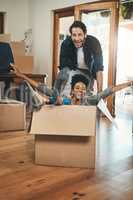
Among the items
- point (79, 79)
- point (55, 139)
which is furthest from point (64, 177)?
point (79, 79)

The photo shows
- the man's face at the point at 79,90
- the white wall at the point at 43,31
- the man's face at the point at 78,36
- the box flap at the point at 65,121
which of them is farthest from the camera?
the white wall at the point at 43,31

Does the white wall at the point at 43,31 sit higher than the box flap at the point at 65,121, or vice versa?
the white wall at the point at 43,31

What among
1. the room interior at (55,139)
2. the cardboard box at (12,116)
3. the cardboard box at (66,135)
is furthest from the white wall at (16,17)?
the cardboard box at (66,135)

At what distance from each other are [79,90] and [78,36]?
609 millimetres

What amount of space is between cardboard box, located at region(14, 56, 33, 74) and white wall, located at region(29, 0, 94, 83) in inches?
33.5

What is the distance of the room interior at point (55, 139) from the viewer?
207cm

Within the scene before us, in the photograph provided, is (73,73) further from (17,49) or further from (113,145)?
(17,49)

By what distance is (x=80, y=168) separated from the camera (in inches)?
97.3

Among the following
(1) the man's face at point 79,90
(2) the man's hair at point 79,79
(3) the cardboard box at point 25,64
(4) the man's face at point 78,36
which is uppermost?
(4) the man's face at point 78,36

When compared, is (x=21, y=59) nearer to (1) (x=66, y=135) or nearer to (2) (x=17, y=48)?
(2) (x=17, y=48)

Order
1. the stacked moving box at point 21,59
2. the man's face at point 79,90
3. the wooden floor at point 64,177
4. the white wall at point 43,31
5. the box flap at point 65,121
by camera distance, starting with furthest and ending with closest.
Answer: the white wall at point 43,31 → the stacked moving box at point 21,59 → the man's face at point 79,90 → the box flap at point 65,121 → the wooden floor at point 64,177

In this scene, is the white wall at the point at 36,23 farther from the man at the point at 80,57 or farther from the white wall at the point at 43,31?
the man at the point at 80,57

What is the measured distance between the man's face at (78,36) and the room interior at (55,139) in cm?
87

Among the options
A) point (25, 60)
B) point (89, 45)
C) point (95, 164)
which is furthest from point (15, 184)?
point (25, 60)
